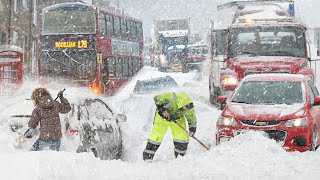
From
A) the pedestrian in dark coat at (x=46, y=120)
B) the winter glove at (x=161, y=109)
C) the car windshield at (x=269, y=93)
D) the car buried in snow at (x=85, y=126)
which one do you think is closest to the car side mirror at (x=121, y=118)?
the car buried in snow at (x=85, y=126)

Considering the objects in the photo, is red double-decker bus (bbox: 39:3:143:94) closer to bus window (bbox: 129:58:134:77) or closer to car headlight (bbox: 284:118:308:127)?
bus window (bbox: 129:58:134:77)

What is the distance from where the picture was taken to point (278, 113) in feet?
30.3

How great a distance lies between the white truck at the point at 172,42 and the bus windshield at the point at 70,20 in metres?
18.2

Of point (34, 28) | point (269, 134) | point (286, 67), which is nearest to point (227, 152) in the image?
point (269, 134)

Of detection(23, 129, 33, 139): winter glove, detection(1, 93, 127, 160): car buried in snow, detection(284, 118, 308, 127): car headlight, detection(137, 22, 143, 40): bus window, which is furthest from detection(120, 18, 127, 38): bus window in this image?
detection(23, 129, 33, 139): winter glove

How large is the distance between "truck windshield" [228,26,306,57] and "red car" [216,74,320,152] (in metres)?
A: 4.34

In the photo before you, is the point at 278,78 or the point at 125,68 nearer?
the point at 278,78

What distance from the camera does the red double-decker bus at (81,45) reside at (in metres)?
22.1

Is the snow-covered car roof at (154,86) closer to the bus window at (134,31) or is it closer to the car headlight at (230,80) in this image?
the car headlight at (230,80)

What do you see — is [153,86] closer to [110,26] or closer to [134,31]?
[110,26]

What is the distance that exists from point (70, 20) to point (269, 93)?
13307mm

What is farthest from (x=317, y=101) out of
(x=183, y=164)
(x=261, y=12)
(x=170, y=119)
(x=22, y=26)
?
(x=22, y=26)

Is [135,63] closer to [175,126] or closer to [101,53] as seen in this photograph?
[101,53]

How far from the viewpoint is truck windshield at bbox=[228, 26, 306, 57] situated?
49.2 ft
